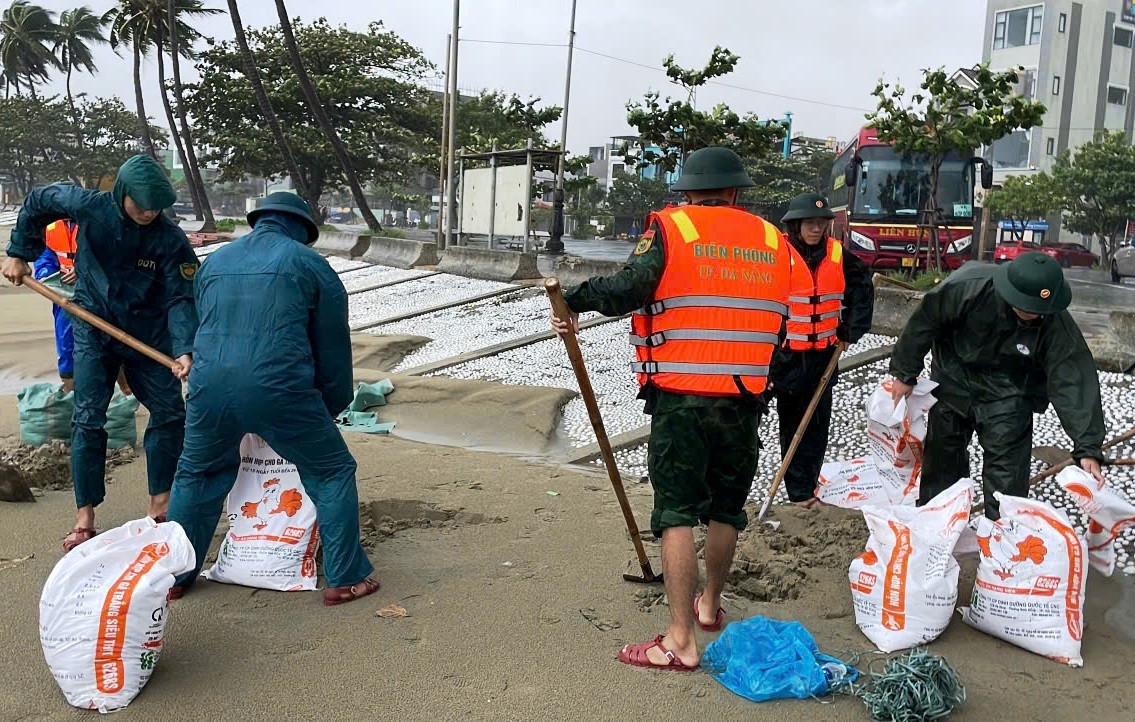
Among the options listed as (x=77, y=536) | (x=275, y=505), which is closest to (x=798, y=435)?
(x=275, y=505)

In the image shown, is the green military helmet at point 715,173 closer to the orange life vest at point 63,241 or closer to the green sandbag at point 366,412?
the green sandbag at point 366,412

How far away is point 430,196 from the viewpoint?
63844 millimetres

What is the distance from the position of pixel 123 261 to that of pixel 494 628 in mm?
2212

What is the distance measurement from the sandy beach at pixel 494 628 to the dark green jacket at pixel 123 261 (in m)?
1.01

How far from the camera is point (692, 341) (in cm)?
300

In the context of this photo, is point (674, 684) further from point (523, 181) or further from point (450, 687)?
point (523, 181)

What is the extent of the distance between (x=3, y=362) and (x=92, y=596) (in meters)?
8.01

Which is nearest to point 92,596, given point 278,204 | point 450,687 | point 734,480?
point 450,687

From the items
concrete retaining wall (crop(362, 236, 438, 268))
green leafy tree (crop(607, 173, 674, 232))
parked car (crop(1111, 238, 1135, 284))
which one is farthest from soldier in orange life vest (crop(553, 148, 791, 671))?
green leafy tree (crop(607, 173, 674, 232))

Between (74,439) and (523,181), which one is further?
(523,181)

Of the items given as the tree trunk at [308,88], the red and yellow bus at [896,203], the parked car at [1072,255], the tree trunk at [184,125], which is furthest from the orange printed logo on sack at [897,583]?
the parked car at [1072,255]

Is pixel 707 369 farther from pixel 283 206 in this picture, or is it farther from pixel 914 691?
pixel 283 206

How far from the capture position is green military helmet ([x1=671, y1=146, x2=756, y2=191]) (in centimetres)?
312

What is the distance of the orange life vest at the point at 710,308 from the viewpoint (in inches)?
117
